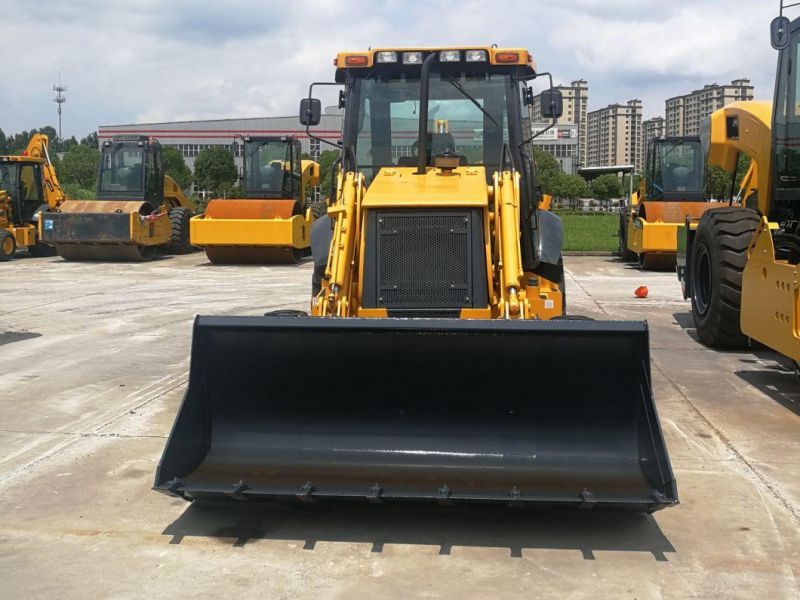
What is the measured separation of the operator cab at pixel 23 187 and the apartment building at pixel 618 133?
4129 inches

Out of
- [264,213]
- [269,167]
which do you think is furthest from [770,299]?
[269,167]

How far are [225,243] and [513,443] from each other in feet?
52.2

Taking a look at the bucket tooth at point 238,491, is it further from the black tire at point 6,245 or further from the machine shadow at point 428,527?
the black tire at point 6,245

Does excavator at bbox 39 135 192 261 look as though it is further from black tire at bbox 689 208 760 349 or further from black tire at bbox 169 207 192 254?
black tire at bbox 689 208 760 349

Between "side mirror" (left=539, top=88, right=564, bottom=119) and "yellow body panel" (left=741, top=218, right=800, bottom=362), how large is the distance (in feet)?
6.90

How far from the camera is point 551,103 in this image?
7.00 m

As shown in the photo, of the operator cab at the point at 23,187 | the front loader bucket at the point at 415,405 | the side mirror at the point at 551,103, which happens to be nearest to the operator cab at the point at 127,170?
the operator cab at the point at 23,187

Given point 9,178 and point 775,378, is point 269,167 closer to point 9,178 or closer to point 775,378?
point 9,178

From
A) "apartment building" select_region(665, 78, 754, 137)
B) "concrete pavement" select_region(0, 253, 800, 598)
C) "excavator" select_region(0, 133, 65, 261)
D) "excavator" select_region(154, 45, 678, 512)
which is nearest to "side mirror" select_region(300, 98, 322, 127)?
"concrete pavement" select_region(0, 253, 800, 598)

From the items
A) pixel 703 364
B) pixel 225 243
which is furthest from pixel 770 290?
pixel 225 243

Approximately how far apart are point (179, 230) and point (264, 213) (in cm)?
476

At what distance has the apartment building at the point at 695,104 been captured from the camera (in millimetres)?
40469

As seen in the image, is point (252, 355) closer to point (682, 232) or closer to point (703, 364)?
point (703, 364)

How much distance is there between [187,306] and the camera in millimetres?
12695
